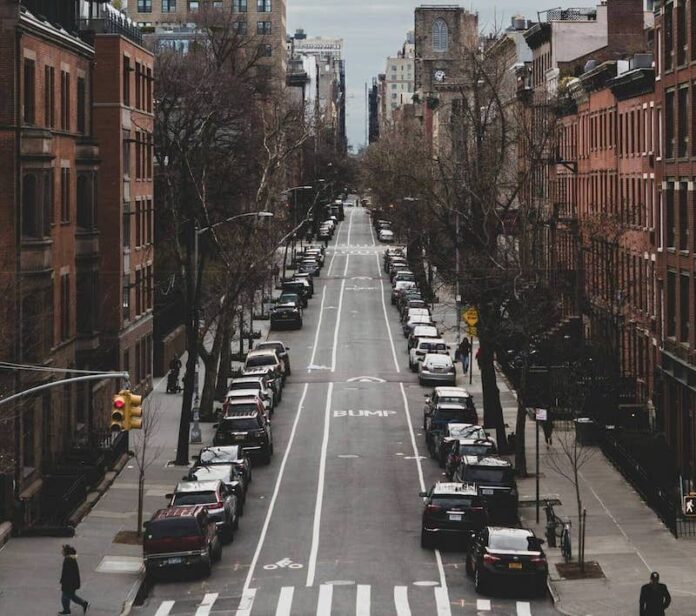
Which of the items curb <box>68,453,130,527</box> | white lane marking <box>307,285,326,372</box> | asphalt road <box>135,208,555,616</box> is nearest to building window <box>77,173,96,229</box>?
curb <box>68,453,130,527</box>

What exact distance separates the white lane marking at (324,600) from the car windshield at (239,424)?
17.1m

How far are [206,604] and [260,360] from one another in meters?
37.2

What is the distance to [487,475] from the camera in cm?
4088

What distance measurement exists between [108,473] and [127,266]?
16729 mm

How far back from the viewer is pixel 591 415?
5578 cm

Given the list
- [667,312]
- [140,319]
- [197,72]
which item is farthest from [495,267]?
[197,72]

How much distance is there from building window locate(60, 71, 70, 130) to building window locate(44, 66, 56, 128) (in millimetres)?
1338

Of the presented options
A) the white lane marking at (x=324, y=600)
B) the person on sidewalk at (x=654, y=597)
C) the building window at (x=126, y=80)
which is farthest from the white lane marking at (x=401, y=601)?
the building window at (x=126, y=80)

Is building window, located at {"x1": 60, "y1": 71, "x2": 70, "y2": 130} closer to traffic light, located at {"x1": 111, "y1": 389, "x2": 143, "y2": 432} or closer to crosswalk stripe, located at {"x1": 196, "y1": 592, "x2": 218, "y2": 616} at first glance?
traffic light, located at {"x1": 111, "y1": 389, "x2": 143, "y2": 432}

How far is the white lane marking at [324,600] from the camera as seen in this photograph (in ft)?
101

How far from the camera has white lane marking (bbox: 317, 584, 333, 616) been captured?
30.9m

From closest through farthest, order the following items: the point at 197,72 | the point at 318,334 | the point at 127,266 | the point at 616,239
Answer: the point at 616,239 → the point at 127,266 → the point at 318,334 → the point at 197,72

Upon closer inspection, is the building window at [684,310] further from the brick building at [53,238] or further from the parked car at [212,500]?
the brick building at [53,238]

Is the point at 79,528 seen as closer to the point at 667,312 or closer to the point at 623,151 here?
the point at 667,312
